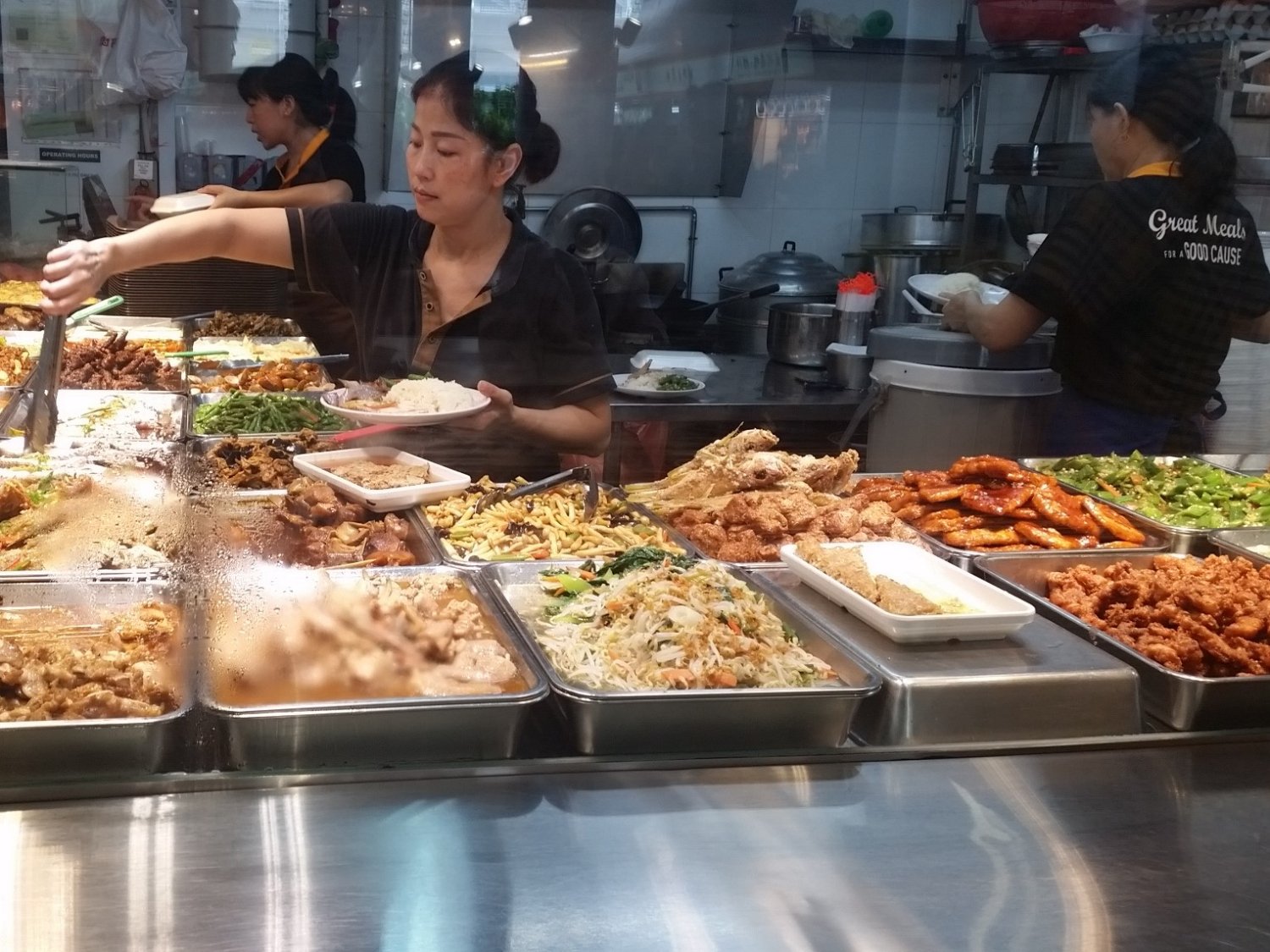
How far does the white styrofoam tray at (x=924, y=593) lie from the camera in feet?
6.02

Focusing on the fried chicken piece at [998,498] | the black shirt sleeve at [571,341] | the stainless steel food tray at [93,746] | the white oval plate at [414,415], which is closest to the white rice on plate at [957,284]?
the fried chicken piece at [998,498]

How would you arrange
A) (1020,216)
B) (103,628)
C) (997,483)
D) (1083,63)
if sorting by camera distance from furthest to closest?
(1020,216) → (1083,63) → (997,483) → (103,628)

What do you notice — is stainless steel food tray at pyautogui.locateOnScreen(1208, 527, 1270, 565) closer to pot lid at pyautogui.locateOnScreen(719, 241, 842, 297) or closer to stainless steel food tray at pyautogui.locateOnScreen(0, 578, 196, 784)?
pot lid at pyautogui.locateOnScreen(719, 241, 842, 297)

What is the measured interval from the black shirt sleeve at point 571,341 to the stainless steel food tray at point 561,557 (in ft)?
0.77

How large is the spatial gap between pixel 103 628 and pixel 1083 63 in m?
2.58

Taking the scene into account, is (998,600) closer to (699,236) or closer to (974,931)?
(974,931)

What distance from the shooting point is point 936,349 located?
3.15 m

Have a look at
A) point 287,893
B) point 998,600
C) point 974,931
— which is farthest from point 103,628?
point 998,600

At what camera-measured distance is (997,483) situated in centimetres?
264

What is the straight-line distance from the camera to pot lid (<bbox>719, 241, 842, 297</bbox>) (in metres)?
2.74

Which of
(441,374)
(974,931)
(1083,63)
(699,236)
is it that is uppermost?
(1083,63)

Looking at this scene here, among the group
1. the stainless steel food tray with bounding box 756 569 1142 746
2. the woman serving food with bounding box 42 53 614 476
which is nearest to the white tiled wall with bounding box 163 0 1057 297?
the woman serving food with bounding box 42 53 614 476

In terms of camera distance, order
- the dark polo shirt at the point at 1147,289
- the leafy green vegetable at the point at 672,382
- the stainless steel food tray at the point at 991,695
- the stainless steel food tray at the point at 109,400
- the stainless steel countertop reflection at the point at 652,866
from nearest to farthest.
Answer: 1. the stainless steel countertop reflection at the point at 652,866
2. the stainless steel food tray at the point at 991,695
3. the stainless steel food tray at the point at 109,400
4. the leafy green vegetable at the point at 672,382
5. the dark polo shirt at the point at 1147,289

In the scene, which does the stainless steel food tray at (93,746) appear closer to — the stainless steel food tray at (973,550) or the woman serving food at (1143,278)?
the stainless steel food tray at (973,550)
